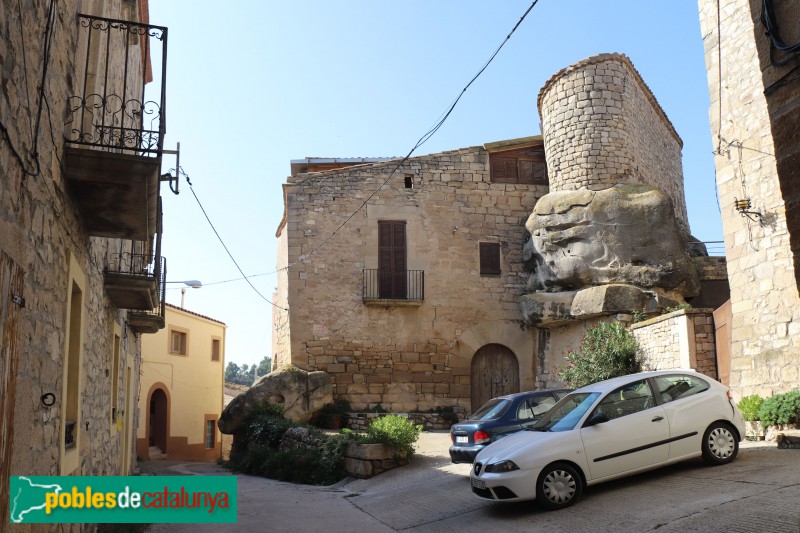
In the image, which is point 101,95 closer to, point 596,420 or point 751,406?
point 596,420

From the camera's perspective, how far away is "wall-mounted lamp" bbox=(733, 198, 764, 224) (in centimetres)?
1166

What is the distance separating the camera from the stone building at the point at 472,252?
58.2 ft

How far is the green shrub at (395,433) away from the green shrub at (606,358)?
4481 mm

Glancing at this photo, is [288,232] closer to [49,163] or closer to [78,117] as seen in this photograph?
[78,117]

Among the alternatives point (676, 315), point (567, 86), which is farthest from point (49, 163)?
point (567, 86)

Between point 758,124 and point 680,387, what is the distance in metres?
5.66

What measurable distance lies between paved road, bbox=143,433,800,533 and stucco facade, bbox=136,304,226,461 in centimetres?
1393

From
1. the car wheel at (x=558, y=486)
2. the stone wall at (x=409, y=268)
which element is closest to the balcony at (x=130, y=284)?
the car wheel at (x=558, y=486)

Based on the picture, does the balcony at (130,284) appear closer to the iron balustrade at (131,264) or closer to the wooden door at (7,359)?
the iron balustrade at (131,264)

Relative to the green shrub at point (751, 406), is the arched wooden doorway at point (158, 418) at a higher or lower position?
lower

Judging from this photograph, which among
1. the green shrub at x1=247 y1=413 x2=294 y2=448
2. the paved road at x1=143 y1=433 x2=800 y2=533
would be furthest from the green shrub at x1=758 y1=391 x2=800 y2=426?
the green shrub at x1=247 y1=413 x2=294 y2=448

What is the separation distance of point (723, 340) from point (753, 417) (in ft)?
7.53

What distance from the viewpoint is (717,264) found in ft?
60.5

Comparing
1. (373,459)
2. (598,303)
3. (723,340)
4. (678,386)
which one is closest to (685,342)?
(723,340)
